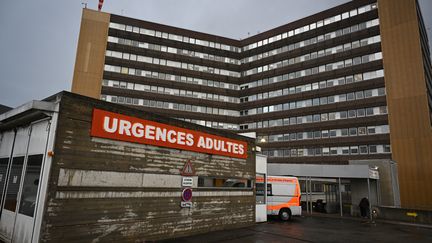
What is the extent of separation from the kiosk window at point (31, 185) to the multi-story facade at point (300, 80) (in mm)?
38197

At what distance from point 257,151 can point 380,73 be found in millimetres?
31117

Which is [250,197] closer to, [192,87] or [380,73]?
[380,73]

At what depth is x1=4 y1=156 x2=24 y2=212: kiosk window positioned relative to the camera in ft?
31.9

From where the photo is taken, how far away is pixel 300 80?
47188 millimetres

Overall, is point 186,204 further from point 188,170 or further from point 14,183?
point 14,183

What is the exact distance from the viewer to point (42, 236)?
7992 millimetres

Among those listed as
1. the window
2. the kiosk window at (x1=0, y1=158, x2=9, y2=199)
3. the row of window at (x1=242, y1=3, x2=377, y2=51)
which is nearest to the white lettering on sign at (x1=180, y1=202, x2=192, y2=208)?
the window

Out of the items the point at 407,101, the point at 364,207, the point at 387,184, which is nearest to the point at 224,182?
the point at 364,207

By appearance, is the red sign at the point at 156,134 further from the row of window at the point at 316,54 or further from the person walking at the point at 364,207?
the row of window at the point at 316,54

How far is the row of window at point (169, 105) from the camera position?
46.3 metres

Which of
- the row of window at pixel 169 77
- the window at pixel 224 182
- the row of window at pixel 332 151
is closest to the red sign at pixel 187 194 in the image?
the window at pixel 224 182

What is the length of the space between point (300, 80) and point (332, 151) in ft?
40.9

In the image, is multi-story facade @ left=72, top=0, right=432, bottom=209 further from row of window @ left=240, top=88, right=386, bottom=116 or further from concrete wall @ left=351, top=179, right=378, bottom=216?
concrete wall @ left=351, top=179, right=378, bottom=216

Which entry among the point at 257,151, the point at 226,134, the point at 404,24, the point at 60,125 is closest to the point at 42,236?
the point at 60,125
